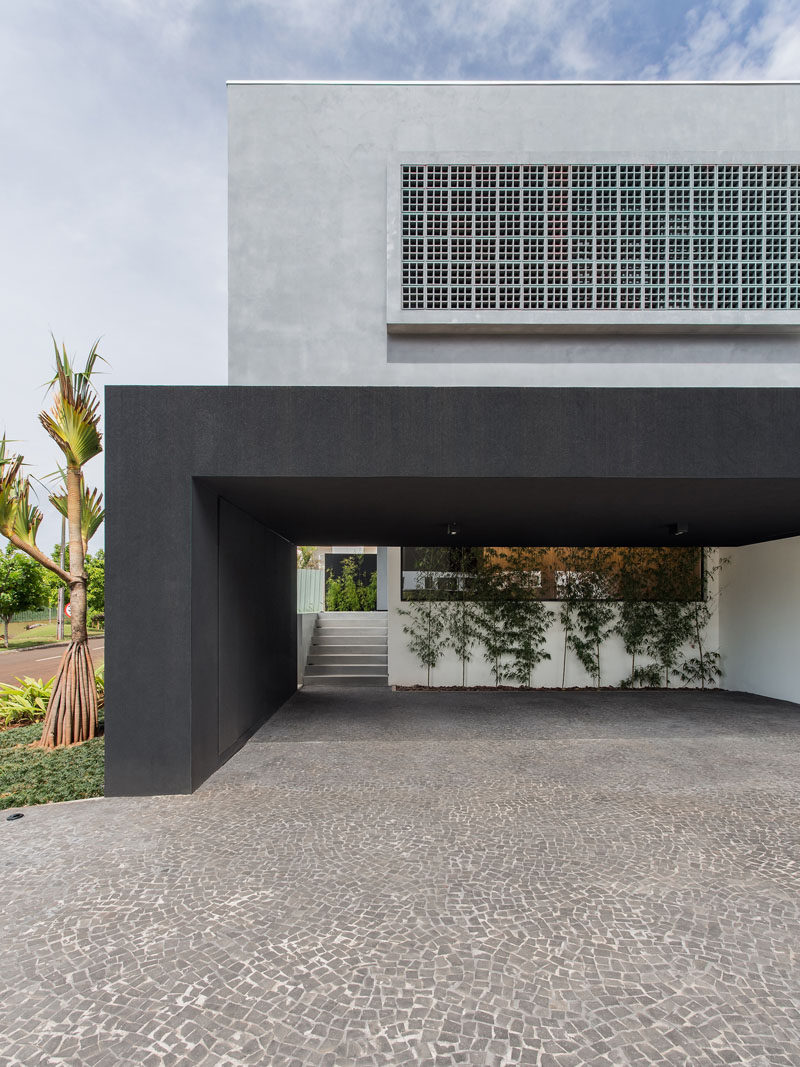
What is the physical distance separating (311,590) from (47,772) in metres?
8.32

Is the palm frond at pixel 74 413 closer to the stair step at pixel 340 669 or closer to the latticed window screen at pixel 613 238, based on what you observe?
the latticed window screen at pixel 613 238

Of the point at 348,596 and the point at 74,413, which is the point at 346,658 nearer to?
the point at 348,596

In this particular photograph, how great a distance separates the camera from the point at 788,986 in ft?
7.27

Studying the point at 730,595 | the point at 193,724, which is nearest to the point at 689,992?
the point at 193,724

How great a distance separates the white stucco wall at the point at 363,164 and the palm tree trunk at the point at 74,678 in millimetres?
3229

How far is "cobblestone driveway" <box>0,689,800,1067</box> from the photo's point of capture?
198 cm

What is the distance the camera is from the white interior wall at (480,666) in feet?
31.1

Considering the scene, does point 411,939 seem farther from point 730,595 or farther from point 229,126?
point 229,126

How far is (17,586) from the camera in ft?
74.4

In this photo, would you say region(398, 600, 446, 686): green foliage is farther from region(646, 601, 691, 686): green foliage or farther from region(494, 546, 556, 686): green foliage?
region(646, 601, 691, 686): green foliage

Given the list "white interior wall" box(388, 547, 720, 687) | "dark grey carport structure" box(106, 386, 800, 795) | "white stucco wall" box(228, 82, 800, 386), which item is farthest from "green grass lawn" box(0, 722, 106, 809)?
"white stucco wall" box(228, 82, 800, 386)

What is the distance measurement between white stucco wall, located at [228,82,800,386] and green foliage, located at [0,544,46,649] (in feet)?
60.7

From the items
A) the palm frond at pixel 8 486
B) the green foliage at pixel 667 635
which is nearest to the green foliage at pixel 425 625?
the green foliage at pixel 667 635

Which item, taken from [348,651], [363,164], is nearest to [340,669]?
[348,651]
